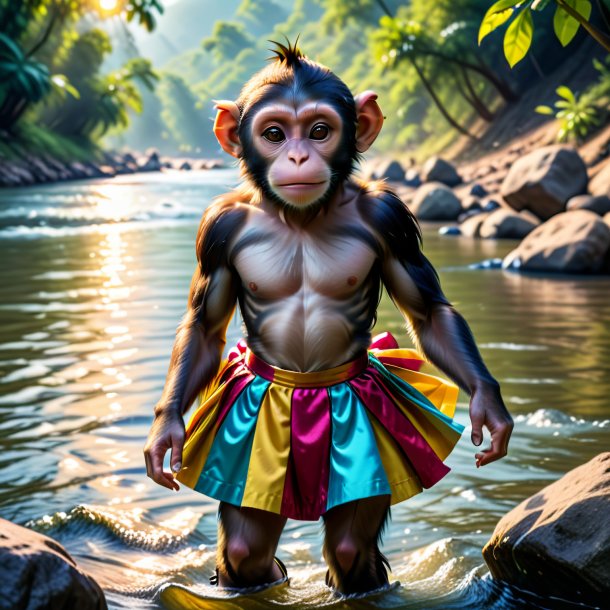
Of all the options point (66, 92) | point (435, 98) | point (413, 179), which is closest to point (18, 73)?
point (435, 98)

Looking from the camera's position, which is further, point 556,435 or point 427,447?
point 556,435

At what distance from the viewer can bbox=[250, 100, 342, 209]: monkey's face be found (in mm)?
2773

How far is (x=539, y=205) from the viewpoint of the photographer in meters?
15.7

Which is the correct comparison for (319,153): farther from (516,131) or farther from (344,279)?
(516,131)

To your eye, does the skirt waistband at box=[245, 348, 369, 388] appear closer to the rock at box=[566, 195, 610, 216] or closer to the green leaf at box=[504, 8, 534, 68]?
the green leaf at box=[504, 8, 534, 68]

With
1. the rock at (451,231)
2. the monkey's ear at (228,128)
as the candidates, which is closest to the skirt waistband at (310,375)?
the monkey's ear at (228,128)

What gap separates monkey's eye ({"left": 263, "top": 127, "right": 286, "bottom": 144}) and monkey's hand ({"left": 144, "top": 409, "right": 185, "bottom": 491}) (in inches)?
29.3

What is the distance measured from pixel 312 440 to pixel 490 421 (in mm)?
476

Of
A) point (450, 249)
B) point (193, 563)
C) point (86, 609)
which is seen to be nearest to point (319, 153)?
point (86, 609)

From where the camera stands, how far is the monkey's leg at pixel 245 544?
295 cm

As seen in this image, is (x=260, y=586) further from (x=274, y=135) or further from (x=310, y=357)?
(x=274, y=135)

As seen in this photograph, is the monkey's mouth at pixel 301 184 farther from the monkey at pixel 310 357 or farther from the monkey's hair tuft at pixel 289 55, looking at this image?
the monkey's hair tuft at pixel 289 55

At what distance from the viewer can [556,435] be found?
16.4ft

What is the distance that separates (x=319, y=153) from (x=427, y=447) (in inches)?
33.8
